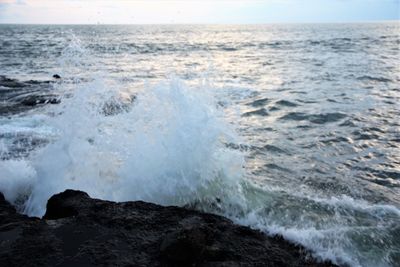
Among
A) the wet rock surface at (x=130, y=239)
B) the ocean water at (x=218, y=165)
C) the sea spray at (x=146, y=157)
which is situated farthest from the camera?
the sea spray at (x=146, y=157)

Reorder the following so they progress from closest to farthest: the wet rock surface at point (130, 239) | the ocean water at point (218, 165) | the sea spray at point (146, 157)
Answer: the wet rock surface at point (130, 239) < the ocean water at point (218, 165) < the sea spray at point (146, 157)

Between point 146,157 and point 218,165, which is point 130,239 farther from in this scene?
point 218,165

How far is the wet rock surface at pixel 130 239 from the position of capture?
3.62 m

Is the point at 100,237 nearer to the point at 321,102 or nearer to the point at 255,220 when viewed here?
the point at 255,220

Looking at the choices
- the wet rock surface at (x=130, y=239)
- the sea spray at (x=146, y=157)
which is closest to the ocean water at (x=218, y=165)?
the sea spray at (x=146, y=157)

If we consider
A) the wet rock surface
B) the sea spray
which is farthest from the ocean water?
the wet rock surface

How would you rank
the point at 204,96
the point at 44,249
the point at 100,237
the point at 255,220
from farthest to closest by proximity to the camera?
the point at 204,96 < the point at 255,220 < the point at 100,237 < the point at 44,249

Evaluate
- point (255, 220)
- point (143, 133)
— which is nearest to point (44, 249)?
point (255, 220)

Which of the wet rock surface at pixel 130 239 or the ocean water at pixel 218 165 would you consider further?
the ocean water at pixel 218 165

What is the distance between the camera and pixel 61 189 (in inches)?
232

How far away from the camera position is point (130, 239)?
13.1 ft

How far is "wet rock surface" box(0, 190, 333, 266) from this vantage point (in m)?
3.62

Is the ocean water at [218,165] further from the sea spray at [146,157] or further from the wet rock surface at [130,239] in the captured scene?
the wet rock surface at [130,239]

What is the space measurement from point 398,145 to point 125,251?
7517mm
